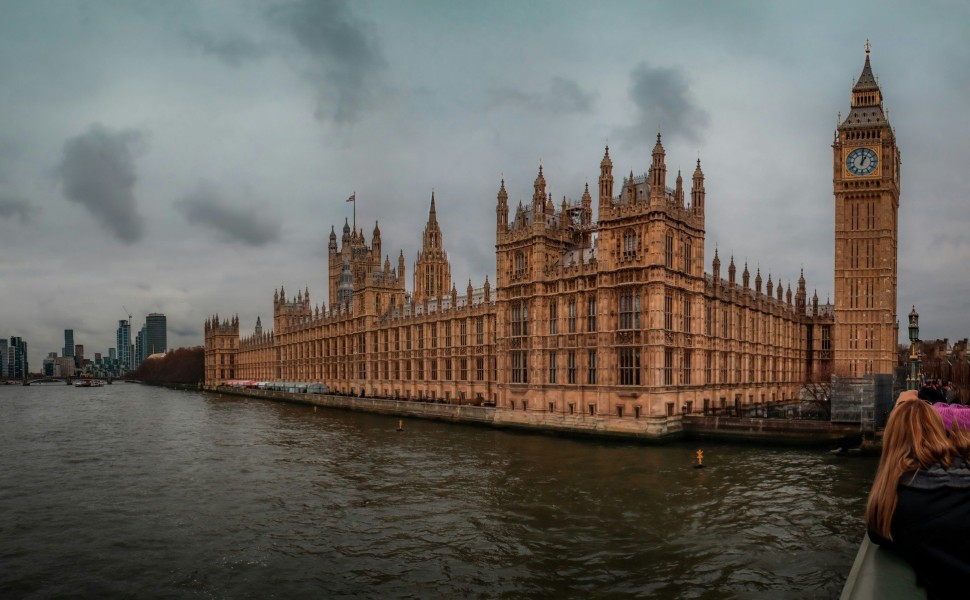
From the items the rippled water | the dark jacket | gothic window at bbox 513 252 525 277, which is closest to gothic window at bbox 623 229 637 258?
gothic window at bbox 513 252 525 277

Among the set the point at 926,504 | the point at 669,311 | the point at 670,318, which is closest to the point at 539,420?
the point at 670,318

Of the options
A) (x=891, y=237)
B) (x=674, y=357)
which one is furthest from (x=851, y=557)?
(x=891, y=237)

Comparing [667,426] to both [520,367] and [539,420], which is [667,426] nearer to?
[539,420]

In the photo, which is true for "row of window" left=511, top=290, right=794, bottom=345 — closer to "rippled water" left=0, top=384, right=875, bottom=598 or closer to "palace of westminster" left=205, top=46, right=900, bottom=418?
"palace of westminster" left=205, top=46, right=900, bottom=418

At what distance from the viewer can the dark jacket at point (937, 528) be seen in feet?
15.1

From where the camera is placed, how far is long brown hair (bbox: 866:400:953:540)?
4.86 m

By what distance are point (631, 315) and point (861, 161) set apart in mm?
50022

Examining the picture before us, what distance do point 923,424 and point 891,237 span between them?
3535 inches

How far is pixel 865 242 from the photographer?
264 ft

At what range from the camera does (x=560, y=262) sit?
58.3 meters

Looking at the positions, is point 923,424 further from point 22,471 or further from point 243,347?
point 243,347

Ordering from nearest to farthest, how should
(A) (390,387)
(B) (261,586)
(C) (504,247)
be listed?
(B) (261,586), (C) (504,247), (A) (390,387)

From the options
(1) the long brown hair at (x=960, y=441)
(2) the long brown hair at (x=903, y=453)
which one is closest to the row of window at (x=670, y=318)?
(1) the long brown hair at (x=960, y=441)

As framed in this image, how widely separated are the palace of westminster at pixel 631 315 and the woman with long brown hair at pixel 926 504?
44.5 metres
